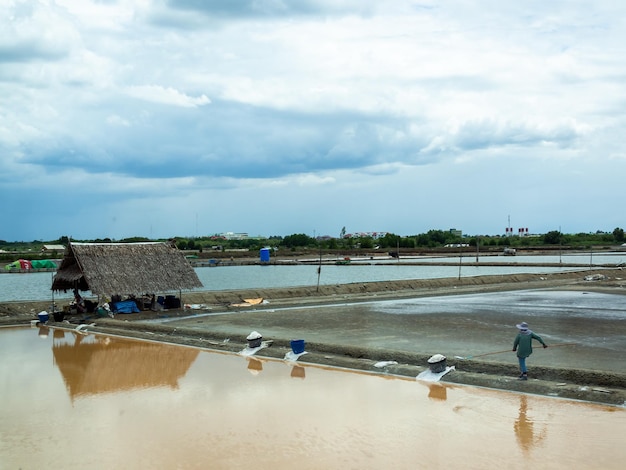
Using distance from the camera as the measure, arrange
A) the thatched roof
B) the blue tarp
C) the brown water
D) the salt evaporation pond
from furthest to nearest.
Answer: the salt evaporation pond, the blue tarp, the thatched roof, the brown water

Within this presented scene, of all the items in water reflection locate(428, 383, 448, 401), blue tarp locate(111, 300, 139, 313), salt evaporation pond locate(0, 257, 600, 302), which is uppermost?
blue tarp locate(111, 300, 139, 313)

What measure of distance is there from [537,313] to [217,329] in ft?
32.1

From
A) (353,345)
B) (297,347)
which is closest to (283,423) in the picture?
(297,347)

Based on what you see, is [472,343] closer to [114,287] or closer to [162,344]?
[162,344]

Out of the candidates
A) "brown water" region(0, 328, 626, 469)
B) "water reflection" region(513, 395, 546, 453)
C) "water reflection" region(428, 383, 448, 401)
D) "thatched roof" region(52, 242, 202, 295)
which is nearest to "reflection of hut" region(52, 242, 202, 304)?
"thatched roof" region(52, 242, 202, 295)

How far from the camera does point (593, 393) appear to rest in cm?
948

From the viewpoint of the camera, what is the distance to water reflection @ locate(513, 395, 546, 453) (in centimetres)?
781

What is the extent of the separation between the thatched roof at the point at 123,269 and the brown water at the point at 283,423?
6.65 m

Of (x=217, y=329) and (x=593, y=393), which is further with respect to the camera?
(x=217, y=329)

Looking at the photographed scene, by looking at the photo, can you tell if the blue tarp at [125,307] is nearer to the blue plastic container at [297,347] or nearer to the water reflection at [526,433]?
the blue plastic container at [297,347]

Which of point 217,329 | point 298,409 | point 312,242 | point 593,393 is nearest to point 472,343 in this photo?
point 593,393

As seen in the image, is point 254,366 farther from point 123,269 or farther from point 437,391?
point 123,269

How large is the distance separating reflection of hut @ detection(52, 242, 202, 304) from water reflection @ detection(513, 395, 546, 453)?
13.6 meters

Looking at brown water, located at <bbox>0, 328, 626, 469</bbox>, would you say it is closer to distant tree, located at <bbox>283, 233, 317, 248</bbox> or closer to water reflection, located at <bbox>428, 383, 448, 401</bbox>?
water reflection, located at <bbox>428, 383, 448, 401</bbox>
